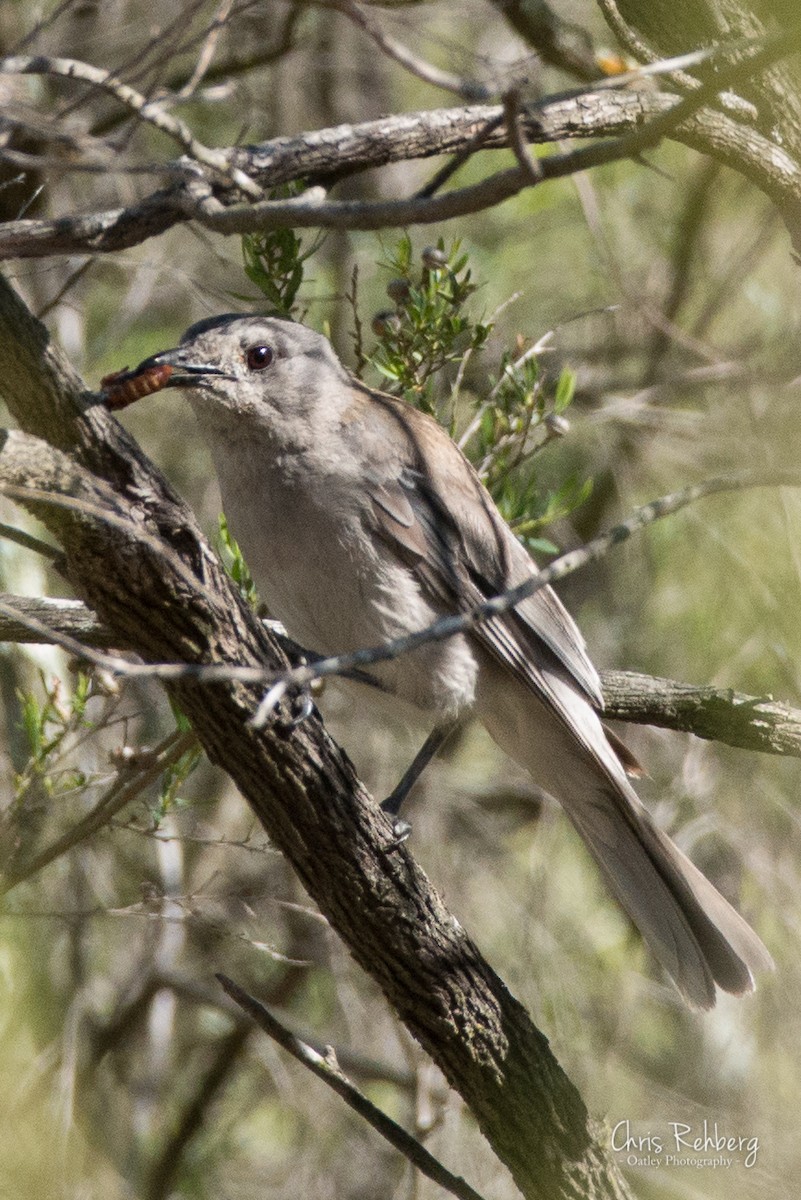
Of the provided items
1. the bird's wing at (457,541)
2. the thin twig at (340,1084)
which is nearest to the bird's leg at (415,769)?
the bird's wing at (457,541)

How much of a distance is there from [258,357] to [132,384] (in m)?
0.77

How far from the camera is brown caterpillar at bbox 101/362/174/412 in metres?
3.29

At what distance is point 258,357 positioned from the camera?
409 cm

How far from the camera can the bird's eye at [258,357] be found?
4.06m

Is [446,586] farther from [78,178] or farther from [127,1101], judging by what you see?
[78,178]

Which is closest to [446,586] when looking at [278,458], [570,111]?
[278,458]

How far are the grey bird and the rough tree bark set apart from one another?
75 centimetres

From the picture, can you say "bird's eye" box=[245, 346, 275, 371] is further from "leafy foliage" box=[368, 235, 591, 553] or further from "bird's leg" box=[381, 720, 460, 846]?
"bird's leg" box=[381, 720, 460, 846]

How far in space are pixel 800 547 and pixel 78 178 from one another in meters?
3.98

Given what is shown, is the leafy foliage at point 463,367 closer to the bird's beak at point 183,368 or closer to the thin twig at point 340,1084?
the bird's beak at point 183,368

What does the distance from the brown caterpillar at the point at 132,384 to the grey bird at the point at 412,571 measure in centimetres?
15

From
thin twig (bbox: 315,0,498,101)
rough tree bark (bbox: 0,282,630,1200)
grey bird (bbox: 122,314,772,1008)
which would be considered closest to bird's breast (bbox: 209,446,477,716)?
grey bird (bbox: 122,314,772,1008)

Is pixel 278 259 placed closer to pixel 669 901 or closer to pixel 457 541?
pixel 457 541

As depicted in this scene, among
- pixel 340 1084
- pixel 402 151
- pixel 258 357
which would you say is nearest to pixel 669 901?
pixel 340 1084
